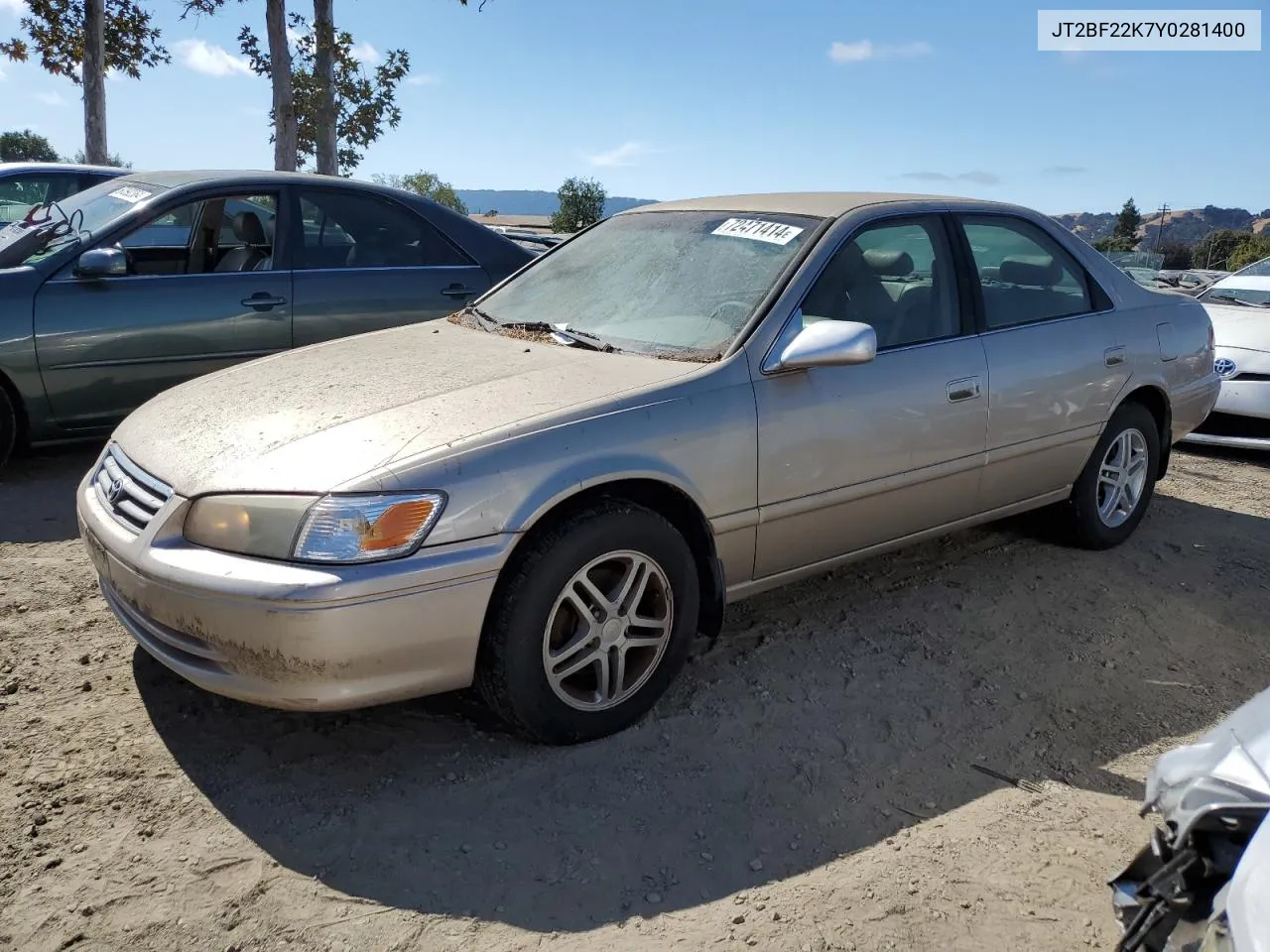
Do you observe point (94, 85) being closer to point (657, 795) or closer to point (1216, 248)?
point (657, 795)

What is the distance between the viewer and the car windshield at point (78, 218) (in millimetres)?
5332

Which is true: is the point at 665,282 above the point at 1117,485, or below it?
above

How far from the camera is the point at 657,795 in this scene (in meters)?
2.79

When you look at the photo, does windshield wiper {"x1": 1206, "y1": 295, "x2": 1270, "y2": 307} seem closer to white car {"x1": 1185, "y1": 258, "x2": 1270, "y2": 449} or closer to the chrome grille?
white car {"x1": 1185, "y1": 258, "x2": 1270, "y2": 449}

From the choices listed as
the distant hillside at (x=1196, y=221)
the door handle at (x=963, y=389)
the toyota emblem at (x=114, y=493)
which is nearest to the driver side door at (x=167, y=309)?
the toyota emblem at (x=114, y=493)

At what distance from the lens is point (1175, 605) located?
4254 millimetres

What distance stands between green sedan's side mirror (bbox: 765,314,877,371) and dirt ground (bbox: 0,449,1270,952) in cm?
105

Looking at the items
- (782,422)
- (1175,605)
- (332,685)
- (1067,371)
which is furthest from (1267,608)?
(332,685)

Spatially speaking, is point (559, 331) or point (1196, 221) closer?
point (559, 331)

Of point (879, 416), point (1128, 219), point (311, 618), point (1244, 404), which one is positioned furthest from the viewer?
point (1128, 219)

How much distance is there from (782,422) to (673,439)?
434mm

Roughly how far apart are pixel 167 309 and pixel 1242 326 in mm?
6660

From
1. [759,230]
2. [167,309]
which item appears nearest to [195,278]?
[167,309]

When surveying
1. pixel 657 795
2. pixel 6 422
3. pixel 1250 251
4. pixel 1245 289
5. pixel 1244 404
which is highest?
pixel 1250 251
